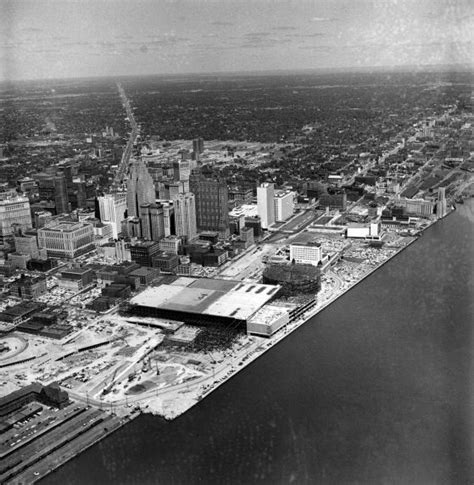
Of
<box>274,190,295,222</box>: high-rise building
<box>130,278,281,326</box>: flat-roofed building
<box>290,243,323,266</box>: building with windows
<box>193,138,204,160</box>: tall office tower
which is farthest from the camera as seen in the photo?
<box>193,138,204,160</box>: tall office tower

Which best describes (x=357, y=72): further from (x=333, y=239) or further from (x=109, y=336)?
(x=109, y=336)

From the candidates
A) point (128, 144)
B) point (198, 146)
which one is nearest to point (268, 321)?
point (128, 144)

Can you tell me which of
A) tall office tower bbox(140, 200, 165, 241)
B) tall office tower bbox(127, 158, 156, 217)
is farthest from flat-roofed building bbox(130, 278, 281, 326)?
tall office tower bbox(127, 158, 156, 217)

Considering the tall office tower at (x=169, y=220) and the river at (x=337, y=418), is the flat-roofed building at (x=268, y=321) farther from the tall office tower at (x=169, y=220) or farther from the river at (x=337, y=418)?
the tall office tower at (x=169, y=220)

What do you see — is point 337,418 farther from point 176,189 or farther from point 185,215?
point 176,189

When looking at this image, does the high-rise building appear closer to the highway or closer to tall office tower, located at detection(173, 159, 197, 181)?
tall office tower, located at detection(173, 159, 197, 181)

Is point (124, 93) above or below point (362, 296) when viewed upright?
above

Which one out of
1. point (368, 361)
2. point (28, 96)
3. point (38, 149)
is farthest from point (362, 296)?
point (38, 149)
